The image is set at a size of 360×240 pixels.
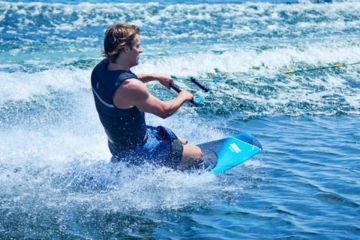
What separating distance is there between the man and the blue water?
0.70ft

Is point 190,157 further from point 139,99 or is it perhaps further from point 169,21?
point 169,21

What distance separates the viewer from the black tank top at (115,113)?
20.5ft

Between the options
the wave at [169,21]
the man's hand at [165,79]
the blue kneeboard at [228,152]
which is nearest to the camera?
the man's hand at [165,79]

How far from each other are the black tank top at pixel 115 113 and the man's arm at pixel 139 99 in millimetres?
58

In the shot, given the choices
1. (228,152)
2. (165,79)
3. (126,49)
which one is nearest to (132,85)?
(126,49)

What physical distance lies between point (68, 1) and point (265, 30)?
7.31 meters

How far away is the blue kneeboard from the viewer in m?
7.52

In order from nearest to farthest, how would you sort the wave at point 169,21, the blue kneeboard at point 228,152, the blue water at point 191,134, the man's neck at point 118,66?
1. the blue water at point 191,134
2. the man's neck at point 118,66
3. the blue kneeboard at point 228,152
4. the wave at point 169,21

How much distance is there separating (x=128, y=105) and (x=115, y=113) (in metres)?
0.16

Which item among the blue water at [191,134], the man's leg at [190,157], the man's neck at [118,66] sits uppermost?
the man's neck at [118,66]

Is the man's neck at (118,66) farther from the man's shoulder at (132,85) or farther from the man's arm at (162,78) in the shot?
the man's arm at (162,78)

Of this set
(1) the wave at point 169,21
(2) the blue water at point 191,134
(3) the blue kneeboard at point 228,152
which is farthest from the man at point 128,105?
(1) the wave at point 169,21

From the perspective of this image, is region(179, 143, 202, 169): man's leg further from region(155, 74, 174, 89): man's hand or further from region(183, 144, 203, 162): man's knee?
region(155, 74, 174, 89): man's hand

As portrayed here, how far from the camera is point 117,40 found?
616 cm
